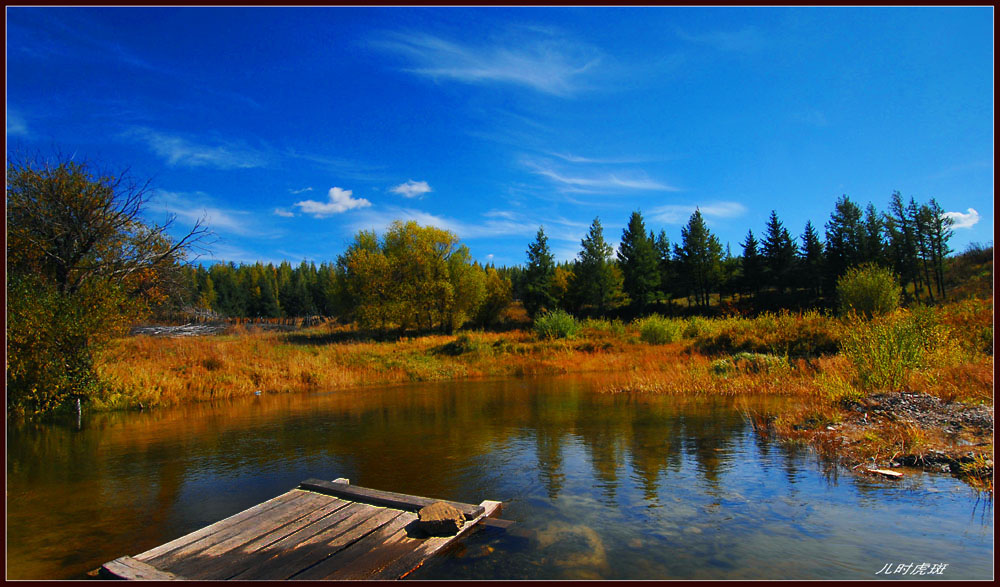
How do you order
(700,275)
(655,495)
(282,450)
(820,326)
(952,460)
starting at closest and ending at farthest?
(655,495)
(952,460)
(282,450)
(820,326)
(700,275)

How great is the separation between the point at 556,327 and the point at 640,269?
25.5 m

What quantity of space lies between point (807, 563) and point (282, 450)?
10297mm

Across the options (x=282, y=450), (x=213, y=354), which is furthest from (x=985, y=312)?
(x=213, y=354)

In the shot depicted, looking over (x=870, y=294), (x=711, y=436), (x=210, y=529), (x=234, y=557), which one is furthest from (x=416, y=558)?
(x=870, y=294)

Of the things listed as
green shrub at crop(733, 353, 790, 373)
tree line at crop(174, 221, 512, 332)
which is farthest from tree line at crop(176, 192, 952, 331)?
green shrub at crop(733, 353, 790, 373)

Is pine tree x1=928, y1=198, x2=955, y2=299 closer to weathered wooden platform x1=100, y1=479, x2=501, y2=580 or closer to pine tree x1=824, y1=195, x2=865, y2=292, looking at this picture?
pine tree x1=824, y1=195, x2=865, y2=292

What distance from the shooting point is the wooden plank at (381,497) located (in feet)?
21.7

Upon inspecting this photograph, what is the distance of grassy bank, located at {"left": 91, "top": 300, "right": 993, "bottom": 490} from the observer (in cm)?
1018

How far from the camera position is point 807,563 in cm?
531

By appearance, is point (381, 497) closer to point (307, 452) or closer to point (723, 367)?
point (307, 452)

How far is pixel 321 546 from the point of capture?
573cm

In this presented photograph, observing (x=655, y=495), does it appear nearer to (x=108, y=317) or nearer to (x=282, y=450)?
(x=282, y=450)

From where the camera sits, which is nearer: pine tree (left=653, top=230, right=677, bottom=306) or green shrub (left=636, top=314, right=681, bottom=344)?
green shrub (left=636, top=314, right=681, bottom=344)

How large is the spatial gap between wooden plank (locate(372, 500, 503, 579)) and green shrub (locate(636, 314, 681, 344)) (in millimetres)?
28184
